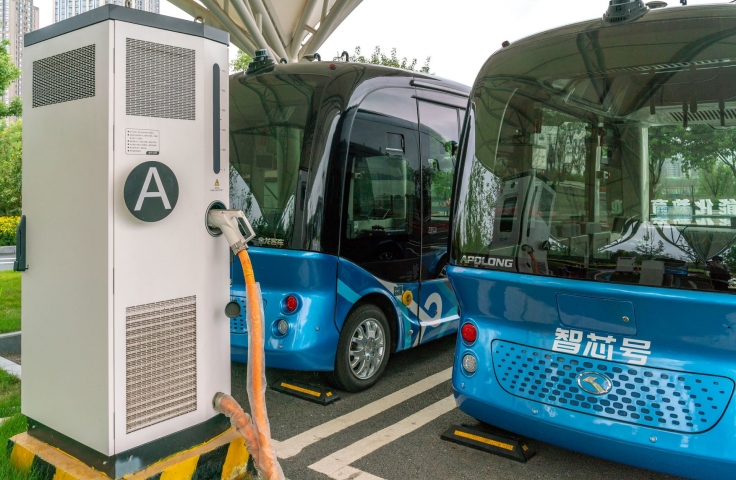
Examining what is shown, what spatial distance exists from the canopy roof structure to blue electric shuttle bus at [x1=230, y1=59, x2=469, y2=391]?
13333 mm

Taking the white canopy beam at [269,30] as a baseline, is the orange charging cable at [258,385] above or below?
below

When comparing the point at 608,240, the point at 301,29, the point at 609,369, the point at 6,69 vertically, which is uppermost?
the point at 301,29

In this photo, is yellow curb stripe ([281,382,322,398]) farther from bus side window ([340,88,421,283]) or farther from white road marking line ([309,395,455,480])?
bus side window ([340,88,421,283])

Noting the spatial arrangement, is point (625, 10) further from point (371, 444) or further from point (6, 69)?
point (6, 69)

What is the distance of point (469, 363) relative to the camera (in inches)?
140

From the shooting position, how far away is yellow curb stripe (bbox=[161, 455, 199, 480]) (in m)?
2.76

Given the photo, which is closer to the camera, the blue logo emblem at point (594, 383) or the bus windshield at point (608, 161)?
the bus windshield at point (608, 161)

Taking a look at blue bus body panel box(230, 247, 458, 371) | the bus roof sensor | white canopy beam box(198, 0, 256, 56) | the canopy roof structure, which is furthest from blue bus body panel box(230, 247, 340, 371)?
white canopy beam box(198, 0, 256, 56)

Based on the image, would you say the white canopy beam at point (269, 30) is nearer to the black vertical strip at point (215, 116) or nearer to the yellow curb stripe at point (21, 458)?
the black vertical strip at point (215, 116)

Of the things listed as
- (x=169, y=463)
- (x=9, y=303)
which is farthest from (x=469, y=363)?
(x=9, y=303)

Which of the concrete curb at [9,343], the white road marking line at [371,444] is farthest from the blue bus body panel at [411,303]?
the concrete curb at [9,343]

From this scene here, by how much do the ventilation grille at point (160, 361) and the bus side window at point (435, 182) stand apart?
112 inches

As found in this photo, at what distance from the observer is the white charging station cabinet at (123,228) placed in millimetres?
2600

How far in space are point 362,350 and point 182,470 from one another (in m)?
2.19
